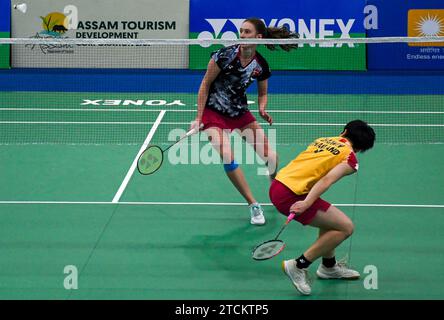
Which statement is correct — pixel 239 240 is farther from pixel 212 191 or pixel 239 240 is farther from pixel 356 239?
pixel 212 191

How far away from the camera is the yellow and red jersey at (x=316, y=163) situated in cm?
655

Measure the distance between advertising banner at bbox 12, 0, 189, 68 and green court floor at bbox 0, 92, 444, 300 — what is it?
17.8 feet

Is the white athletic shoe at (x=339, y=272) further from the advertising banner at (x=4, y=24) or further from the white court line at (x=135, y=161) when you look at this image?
the advertising banner at (x=4, y=24)

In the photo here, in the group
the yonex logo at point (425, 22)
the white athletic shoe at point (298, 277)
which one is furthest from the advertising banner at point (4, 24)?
the white athletic shoe at point (298, 277)

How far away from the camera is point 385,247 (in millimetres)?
7727

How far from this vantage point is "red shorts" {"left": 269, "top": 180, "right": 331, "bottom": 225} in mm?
6605

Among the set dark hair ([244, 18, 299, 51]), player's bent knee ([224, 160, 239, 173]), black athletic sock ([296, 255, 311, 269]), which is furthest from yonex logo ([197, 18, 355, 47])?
black athletic sock ([296, 255, 311, 269])

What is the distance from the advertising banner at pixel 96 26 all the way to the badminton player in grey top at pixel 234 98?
8.23 m

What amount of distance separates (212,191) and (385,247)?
94.8 inches

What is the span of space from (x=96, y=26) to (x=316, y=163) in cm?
1065

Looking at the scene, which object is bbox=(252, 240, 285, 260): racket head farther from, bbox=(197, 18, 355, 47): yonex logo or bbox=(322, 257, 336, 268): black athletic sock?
bbox=(197, 18, 355, 47): yonex logo
